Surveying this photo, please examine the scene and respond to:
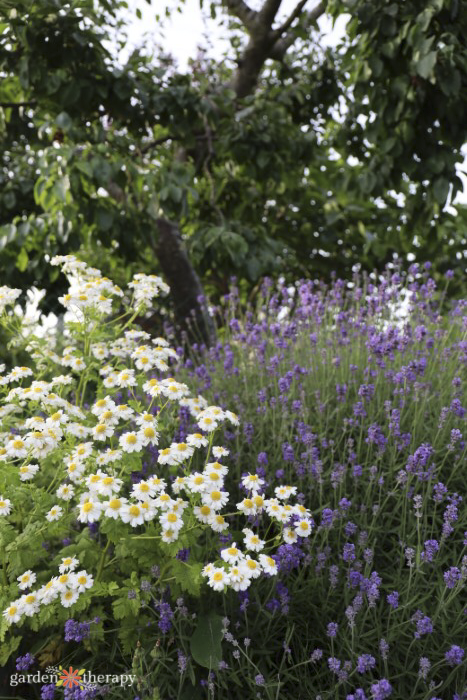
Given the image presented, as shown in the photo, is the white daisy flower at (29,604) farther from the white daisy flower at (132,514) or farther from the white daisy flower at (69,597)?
the white daisy flower at (132,514)

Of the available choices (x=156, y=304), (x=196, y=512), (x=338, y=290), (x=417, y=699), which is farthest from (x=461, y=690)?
(x=156, y=304)

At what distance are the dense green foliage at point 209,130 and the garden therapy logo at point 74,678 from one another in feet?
9.52

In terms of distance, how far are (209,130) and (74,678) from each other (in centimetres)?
483

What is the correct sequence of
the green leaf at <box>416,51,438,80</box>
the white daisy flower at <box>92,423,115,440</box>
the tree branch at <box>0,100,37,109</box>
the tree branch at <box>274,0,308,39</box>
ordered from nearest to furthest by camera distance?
the white daisy flower at <box>92,423,115,440</box>, the green leaf at <box>416,51,438,80</box>, the tree branch at <box>0,100,37,109</box>, the tree branch at <box>274,0,308,39</box>

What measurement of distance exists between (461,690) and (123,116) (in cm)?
470

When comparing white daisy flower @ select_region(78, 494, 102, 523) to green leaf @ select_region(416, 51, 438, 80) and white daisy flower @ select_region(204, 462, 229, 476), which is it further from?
green leaf @ select_region(416, 51, 438, 80)

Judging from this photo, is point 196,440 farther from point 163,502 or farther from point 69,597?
point 69,597

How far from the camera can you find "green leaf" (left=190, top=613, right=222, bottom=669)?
69.6 inches

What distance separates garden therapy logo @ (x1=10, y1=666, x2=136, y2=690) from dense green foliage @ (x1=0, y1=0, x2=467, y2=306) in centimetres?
290

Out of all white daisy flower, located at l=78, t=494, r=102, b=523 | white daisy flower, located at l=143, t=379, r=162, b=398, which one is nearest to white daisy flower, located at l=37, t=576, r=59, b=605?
white daisy flower, located at l=78, t=494, r=102, b=523

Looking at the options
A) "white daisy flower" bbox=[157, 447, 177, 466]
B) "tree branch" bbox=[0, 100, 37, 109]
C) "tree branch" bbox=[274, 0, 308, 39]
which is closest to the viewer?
"white daisy flower" bbox=[157, 447, 177, 466]

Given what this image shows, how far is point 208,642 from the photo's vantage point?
1.81 meters

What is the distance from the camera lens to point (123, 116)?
5.16 meters

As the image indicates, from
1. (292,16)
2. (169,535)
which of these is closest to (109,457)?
(169,535)
